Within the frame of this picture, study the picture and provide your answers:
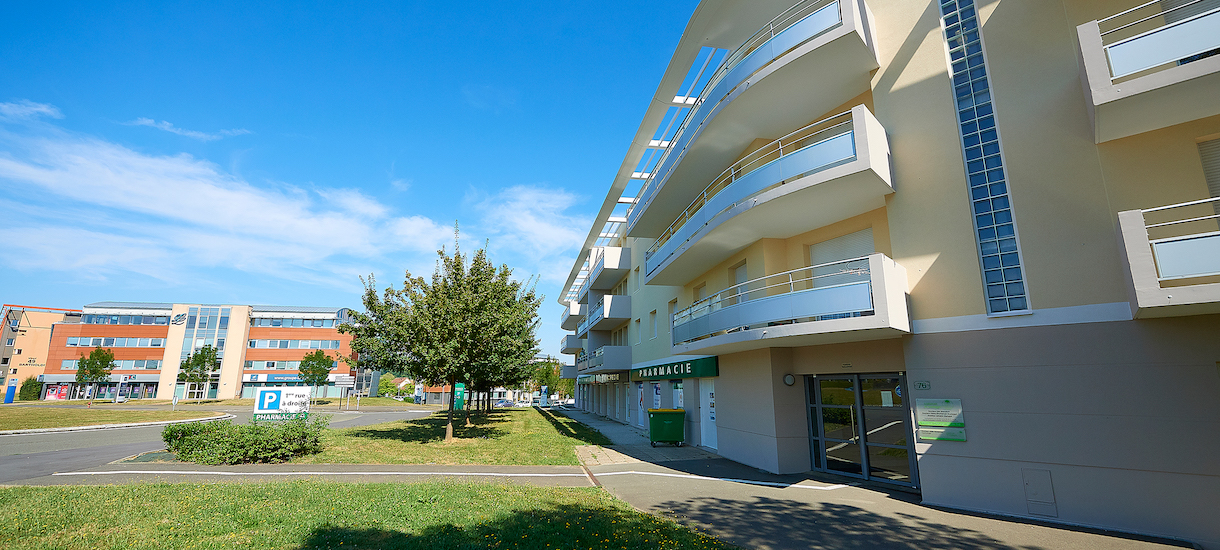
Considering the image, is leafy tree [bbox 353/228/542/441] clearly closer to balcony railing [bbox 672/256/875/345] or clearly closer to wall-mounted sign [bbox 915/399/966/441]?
balcony railing [bbox 672/256/875/345]

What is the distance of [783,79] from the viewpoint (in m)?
11.1

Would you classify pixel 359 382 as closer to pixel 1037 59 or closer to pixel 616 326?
pixel 616 326

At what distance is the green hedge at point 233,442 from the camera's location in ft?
39.6

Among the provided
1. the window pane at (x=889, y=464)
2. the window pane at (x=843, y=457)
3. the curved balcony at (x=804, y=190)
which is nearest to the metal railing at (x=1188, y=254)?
the curved balcony at (x=804, y=190)

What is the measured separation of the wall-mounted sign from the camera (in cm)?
862

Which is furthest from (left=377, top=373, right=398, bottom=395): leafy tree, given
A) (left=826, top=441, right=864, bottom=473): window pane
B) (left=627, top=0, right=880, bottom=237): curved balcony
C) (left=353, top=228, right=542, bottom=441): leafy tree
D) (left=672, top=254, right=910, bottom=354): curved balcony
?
(left=826, top=441, right=864, bottom=473): window pane

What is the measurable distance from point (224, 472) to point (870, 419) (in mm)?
13853

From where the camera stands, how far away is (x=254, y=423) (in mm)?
13289

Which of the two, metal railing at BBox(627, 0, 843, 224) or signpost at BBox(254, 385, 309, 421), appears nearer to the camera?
metal railing at BBox(627, 0, 843, 224)

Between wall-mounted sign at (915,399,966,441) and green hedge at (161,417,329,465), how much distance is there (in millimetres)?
14185

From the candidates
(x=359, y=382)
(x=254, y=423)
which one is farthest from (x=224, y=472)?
(x=359, y=382)

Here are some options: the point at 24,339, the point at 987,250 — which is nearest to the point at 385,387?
the point at 24,339

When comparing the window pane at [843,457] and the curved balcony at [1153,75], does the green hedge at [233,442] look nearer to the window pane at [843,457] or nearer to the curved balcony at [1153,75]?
the window pane at [843,457]

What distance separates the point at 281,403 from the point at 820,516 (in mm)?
15047
